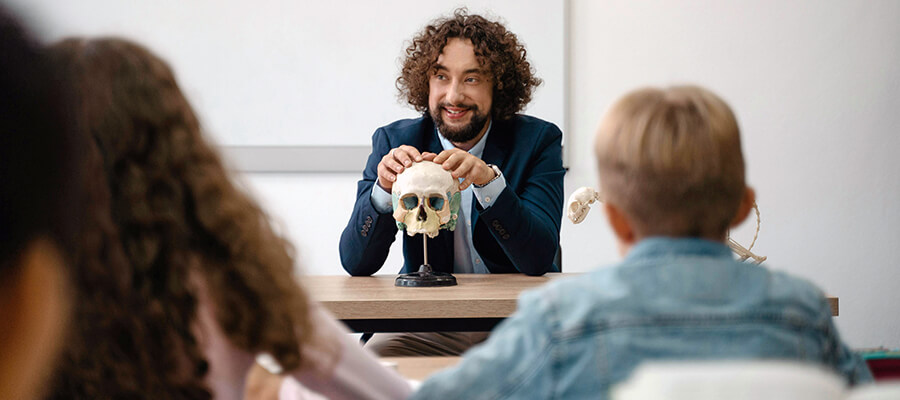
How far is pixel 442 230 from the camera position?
280cm

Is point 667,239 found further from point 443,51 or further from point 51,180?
point 443,51

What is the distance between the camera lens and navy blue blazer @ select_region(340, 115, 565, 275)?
2598 mm

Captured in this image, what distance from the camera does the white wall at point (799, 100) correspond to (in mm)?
4180

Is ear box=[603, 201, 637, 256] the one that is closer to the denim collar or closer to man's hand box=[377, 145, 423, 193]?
the denim collar

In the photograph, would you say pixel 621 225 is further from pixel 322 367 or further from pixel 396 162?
pixel 396 162

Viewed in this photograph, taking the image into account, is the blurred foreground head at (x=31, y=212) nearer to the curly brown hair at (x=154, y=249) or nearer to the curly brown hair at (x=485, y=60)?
the curly brown hair at (x=154, y=249)

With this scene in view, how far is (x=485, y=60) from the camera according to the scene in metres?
2.99

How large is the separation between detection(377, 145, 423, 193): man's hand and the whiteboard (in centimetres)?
171

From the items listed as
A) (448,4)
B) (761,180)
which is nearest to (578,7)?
(448,4)

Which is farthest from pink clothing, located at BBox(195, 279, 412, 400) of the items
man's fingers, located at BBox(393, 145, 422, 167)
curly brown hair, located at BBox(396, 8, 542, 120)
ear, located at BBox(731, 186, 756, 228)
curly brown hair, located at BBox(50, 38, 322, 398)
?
curly brown hair, located at BBox(396, 8, 542, 120)

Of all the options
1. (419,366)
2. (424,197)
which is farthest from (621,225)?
(424,197)

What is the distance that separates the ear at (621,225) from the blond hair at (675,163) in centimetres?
1

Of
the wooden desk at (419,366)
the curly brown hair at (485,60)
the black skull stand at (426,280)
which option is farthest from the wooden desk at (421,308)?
the curly brown hair at (485,60)

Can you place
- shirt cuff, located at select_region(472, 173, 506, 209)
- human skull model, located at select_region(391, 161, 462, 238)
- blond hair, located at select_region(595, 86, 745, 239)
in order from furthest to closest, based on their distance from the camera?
shirt cuff, located at select_region(472, 173, 506, 209) → human skull model, located at select_region(391, 161, 462, 238) → blond hair, located at select_region(595, 86, 745, 239)
